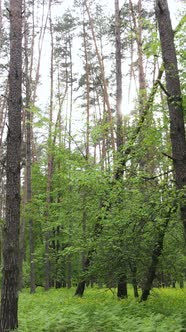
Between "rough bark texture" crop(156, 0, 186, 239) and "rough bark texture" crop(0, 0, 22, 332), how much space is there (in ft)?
10.2

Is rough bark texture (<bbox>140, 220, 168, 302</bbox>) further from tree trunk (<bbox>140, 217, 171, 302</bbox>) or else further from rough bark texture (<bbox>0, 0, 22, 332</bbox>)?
rough bark texture (<bbox>0, 0, 22, 332</bbox>)

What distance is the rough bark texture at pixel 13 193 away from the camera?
6660 mm

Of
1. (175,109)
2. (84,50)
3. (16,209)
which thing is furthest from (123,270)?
(84,50)

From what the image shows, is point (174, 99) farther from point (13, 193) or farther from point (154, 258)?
point (154, 258)

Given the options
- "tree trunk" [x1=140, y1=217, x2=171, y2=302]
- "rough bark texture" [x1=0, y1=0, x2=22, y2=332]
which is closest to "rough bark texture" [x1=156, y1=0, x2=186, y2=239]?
"tree trunk" [x1=140, y1=217, x2=171, y2=302]

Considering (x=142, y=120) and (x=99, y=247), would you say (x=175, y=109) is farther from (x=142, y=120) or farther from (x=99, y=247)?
(x=99, y=247)

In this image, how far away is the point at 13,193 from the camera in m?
6.98

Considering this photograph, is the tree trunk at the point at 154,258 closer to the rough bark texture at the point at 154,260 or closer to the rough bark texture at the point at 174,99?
the rough bark texture at the point at 154,260

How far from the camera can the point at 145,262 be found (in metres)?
9.19

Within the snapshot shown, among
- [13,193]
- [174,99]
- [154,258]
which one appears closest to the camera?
[13,193]

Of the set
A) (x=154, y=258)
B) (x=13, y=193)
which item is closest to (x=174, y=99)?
(x=13, y=193)

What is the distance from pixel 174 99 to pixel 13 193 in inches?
151

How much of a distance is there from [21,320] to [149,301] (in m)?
3.74

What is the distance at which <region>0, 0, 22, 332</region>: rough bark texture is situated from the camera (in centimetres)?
666
